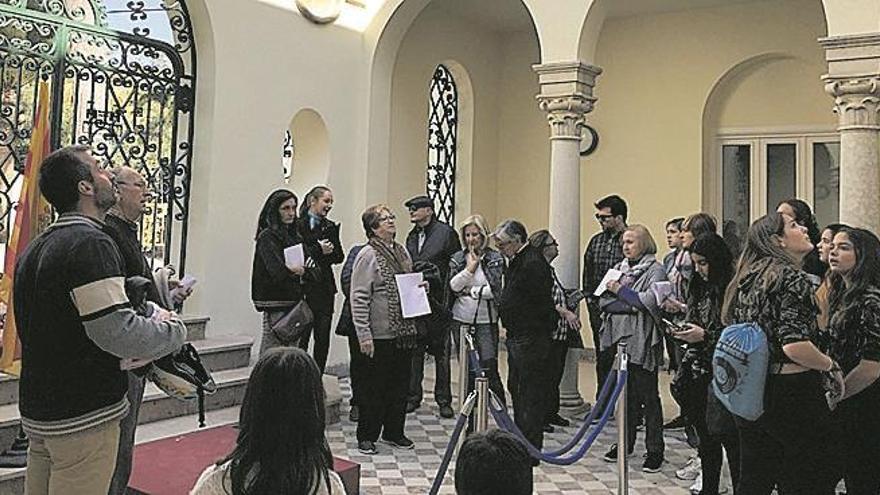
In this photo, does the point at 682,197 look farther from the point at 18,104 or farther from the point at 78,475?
the point at 78,475

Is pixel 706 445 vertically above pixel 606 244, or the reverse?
pixel 606 244

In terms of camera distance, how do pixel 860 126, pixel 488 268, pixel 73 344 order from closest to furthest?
pixel 73 344 → pixel 860 126 → pixel 488 268

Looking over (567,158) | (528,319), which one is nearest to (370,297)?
(528,319)

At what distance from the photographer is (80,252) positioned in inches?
96.1

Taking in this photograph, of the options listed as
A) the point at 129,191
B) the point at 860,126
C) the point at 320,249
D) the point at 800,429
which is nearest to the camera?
the point at 800,429

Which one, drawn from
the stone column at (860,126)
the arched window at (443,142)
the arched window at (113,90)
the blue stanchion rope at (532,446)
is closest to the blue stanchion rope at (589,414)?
the blue stanchion rope at (532,446)

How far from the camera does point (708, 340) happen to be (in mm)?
3988

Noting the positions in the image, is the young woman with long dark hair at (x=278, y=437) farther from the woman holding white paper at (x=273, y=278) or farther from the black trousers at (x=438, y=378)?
the black trousers at (x=438, y=378)

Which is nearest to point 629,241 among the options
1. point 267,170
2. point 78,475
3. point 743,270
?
point 743,270

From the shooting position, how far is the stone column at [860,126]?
5.48 m

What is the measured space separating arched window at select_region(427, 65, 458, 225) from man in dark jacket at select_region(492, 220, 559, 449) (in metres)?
4.83

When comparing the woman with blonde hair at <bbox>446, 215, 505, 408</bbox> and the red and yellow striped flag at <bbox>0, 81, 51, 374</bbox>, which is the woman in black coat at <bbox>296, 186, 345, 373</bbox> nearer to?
the woman with blonde hair at <bbox>446, 215, 505, 408</bbox>

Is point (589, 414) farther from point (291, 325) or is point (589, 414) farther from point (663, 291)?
point (291, 325)

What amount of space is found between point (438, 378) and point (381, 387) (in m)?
1.38
